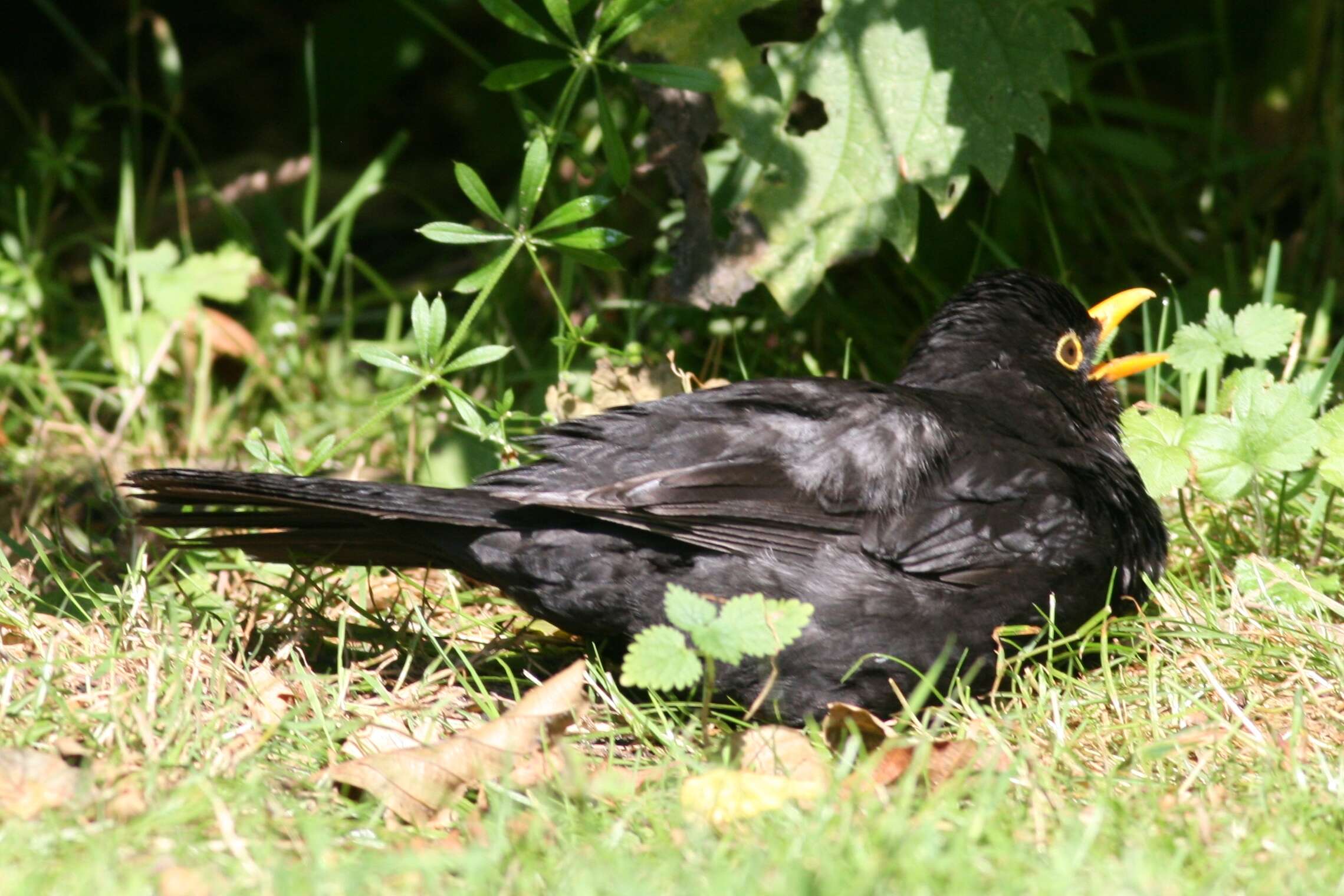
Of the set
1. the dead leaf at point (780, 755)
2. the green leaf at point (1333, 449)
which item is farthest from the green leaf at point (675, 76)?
the green leaf at point (1333, 449)

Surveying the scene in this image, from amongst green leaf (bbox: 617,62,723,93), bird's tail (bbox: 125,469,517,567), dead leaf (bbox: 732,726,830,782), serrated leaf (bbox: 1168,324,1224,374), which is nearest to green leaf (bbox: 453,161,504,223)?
green leaf (bbox: 617,62,723,93)

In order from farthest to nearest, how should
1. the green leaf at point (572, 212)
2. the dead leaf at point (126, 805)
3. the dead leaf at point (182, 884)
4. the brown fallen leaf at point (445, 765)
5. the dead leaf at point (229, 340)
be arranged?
the dead leaf at point (229, 340) < the green leaf at point (572, 212) < the brown fallen leaf at point (445, 765) < the dead leaf at point (126, 805) < the dead leaf at point (182, 884)

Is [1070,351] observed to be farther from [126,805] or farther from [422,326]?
[126,805]

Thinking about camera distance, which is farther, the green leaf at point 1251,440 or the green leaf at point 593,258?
the green leaf at point 593,258

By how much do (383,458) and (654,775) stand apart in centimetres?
207

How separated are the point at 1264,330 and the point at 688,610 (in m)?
1.80

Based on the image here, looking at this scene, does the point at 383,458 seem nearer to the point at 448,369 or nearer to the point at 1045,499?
the point at 448,369

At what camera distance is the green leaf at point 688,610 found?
8.58 feet

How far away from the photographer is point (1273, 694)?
9.71ft

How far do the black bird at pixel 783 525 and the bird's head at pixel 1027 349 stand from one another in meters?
0.35

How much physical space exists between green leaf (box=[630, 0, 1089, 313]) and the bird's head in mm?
326

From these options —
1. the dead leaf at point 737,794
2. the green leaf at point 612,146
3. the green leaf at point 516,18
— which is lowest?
the dead leaf at point 737,794

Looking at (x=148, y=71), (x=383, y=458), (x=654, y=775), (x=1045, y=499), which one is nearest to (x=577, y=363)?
(x=383, y=458)

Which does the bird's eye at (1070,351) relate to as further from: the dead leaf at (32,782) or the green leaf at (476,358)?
the dead leaf at (32,782)
